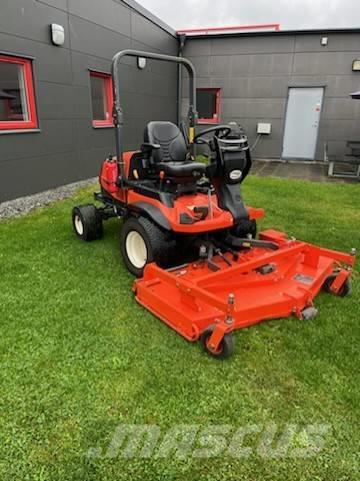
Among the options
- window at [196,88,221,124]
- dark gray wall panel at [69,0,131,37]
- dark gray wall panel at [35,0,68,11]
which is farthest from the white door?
dark gray wall panel at [35,0,68,11]

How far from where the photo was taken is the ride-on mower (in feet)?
7.93

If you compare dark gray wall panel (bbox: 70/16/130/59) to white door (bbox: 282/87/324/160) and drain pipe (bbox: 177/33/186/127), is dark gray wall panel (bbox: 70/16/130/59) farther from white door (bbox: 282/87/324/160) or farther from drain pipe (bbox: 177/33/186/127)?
white door (bbox: 282/87/324/160)

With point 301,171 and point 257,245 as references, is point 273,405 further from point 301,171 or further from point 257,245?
point 301,171

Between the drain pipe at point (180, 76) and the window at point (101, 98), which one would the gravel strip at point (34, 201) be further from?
the drain pipe at point (180, 76)

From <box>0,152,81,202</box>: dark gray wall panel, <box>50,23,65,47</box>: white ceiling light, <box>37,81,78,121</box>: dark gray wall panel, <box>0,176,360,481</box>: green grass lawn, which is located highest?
<box>50,23,65,47</box>: white ceiling light

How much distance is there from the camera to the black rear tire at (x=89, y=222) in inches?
A: 156

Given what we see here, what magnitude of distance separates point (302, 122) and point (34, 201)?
7.25 m

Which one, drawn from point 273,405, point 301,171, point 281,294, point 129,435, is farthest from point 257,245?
point 301,171

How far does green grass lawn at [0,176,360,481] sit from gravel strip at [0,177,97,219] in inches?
83.6

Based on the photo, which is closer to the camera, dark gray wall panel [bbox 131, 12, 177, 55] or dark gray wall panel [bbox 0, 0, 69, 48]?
dark gray wall panel [bbox 0, 0, 69, 48]

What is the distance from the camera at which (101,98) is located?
7.52m

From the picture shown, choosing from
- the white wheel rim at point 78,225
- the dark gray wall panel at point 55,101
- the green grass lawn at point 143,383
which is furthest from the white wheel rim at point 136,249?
the dark gray wall panel at point 55,101

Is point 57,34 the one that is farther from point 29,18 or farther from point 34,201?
point 34,201

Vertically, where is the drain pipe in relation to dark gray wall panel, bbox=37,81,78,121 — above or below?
above
